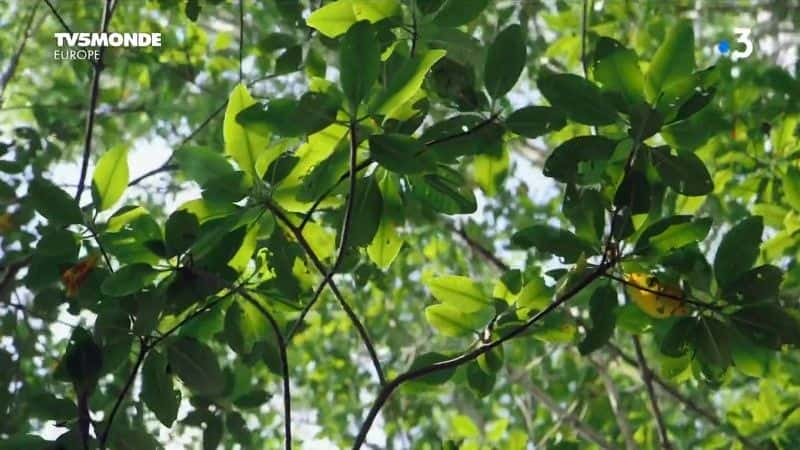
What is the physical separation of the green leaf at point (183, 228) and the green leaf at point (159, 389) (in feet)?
0.68

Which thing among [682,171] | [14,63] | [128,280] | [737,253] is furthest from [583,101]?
[14,63]

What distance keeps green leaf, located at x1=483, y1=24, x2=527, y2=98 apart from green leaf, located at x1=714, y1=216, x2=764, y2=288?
342 mm

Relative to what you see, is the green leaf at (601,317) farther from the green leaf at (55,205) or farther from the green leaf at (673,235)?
the green leaf at (55,205)

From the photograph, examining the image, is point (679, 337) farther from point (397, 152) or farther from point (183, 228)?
point (183, 228)

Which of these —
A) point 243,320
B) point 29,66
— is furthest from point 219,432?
point 29,66

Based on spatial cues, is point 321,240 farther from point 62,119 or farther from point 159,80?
point 62,119

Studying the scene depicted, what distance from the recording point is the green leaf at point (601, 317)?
1.26 meters

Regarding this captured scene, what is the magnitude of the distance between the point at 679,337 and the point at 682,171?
217 mm

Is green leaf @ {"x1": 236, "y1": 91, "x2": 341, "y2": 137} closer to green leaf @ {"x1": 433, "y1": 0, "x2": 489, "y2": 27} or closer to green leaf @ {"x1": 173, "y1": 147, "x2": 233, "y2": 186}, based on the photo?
green leaf @ {"x1": 173, "y1": 147, "x2": 233, "y2": 186}

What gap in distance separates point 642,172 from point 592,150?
7 centimetres

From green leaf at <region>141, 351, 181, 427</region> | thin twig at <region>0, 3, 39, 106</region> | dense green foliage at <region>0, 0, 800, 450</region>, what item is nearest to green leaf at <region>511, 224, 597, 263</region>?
dense green foliage at <region>0, 0, 800, 450</region>

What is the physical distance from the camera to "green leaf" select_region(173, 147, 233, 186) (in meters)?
1.16

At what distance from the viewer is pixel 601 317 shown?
1.27 metres

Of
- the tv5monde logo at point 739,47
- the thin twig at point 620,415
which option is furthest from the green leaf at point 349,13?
the tv5monde logo at point 739,47
